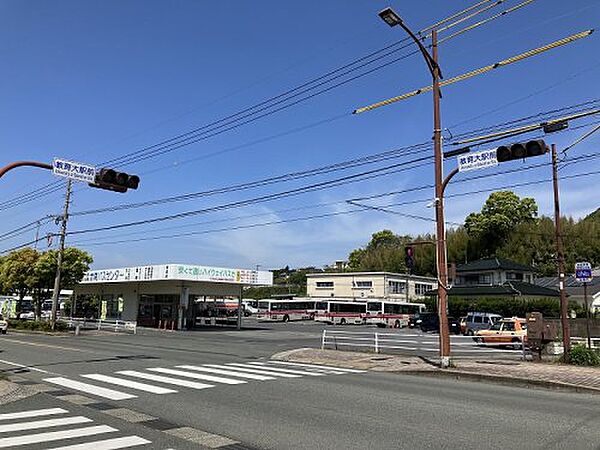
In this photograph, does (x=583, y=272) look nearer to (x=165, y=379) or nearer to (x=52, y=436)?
(x=165, y=379)

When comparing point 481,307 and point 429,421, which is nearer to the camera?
point 429,421

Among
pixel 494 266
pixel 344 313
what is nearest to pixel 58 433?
pixel 344 313

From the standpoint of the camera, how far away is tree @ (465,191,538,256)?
7981 cm

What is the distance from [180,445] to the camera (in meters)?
7.07

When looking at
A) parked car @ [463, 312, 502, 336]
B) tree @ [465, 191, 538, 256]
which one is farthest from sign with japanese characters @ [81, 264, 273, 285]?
tree @ [465, 191, 538, 256]

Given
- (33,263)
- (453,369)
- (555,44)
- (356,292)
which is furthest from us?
(356,292)

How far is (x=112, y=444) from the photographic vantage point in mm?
7098

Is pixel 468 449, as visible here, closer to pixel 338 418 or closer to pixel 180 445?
pixel 338 418

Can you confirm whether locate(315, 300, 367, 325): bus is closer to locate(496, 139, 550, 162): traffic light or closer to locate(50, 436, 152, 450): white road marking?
locate(496, 139, 550, 162): traffic light

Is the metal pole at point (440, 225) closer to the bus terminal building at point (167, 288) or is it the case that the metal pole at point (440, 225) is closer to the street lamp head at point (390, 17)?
the street lamp head at point (390, 17)

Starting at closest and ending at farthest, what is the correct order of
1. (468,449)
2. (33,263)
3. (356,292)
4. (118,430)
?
(468,449) < (118,430) < (33,263) < (356,292)

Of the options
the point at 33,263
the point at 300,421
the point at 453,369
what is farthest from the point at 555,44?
the point at 33,263

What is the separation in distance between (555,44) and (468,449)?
11707 mm

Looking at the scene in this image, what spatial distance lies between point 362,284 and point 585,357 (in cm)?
6207
